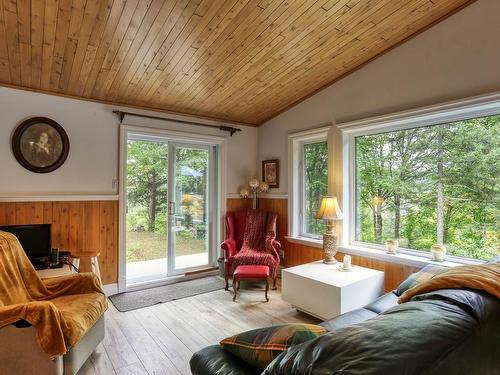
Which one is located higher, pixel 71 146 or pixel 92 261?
pixel 71 146

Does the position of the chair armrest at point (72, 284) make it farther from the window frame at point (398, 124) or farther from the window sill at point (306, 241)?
the window frame at point (398, 124)

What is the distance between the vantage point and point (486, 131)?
2635 millimetres

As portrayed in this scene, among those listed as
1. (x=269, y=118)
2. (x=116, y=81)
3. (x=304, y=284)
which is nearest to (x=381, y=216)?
(x=304, y=284)

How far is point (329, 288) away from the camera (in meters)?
2.67

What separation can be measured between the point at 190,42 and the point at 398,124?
2.31 m

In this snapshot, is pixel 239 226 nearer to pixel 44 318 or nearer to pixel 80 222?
pixel 80 222

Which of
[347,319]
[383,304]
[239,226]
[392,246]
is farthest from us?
[239,226]

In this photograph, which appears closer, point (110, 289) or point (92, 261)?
point (92, 261)

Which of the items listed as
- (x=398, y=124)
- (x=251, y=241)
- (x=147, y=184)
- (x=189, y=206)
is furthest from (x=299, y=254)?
(x=147, y=184)

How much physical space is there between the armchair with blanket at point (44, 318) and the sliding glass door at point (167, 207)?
54.5 inches

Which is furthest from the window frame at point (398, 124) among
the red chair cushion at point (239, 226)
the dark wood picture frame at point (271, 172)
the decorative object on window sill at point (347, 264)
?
the red chair cushion at point (239, 226)

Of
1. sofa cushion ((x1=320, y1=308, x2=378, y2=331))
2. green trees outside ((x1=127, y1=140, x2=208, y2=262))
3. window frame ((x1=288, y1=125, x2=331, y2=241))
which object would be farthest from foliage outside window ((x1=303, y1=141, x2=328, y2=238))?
sofa cushion ((x1=320, y1=308, x2=378, y2=331))

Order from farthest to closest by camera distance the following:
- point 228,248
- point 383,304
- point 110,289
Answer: point 228,248 < point 110,289 < point 383,304

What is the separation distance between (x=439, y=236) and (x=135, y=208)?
3.64 m
